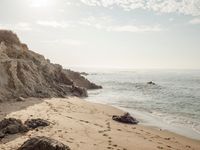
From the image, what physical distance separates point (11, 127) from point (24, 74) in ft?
63.6

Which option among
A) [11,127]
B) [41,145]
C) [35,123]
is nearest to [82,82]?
[35,123]

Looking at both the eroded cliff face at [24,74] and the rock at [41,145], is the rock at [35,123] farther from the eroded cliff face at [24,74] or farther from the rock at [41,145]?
the eroded cliff face at [24,74]

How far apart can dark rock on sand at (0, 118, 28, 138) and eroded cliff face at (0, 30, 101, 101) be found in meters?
11.8

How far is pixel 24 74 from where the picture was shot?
3469 centimetres

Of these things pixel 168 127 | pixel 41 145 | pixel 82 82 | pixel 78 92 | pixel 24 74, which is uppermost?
pixel 24 74

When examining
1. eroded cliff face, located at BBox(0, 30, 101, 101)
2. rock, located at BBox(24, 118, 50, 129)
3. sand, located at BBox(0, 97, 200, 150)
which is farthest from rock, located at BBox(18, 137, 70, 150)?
eroded cliff face, located at BBox(0, 30, 101, 101)

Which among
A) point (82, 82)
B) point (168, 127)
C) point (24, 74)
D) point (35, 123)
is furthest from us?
point (82, 82)

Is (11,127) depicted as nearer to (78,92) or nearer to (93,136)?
(93,136)

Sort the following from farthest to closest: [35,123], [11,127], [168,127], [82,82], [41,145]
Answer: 1. [82,82]
2. [168,127]
3. [35,123]
4. [11,127]
5. [41,145]

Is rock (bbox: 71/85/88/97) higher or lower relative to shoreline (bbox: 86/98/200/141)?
higher

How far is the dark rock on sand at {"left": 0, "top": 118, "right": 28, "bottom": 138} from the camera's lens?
51.8ft

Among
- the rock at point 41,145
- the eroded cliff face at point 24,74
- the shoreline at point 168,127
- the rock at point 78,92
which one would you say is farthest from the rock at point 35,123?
the rock at point 78,92

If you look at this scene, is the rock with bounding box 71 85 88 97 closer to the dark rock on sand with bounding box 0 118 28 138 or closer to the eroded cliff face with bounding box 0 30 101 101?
the eroded cliff face with bounding box 0 30 101 101

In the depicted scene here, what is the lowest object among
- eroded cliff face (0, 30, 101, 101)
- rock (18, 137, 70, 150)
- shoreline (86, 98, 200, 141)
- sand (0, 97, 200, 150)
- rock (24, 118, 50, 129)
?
shoreline (86, 98, 200, 141)
